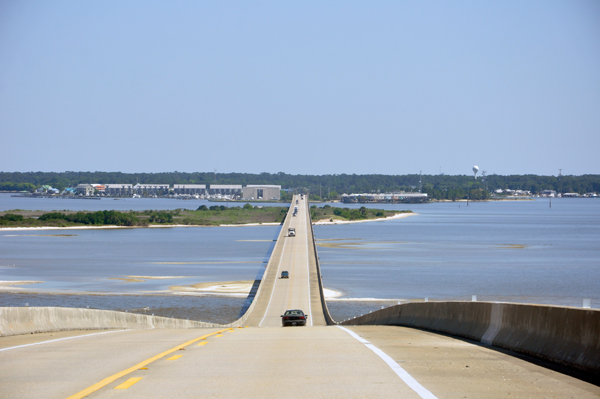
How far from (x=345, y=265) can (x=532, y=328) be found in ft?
261

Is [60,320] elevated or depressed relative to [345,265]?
elevated

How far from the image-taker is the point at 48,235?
152 meters

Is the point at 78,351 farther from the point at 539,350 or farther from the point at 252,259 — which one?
the point at 252,259

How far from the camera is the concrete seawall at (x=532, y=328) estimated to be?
843 cm

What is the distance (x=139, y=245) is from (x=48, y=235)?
39092mm

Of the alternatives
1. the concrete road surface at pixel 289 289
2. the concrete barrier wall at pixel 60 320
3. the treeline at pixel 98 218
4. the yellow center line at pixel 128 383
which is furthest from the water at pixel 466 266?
the treeline at pixel 98 218

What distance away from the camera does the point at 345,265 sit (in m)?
89.6

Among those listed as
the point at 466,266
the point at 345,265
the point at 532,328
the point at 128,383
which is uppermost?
the point at 532,328

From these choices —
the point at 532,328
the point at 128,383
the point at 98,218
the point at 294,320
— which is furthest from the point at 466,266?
the point at 98,218

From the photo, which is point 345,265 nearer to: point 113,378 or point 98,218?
point 113,378

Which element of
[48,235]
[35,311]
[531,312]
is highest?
[531,312]

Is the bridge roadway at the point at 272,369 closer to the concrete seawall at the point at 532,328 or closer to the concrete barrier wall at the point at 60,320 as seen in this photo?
the concrete seawall at the point at 532,328

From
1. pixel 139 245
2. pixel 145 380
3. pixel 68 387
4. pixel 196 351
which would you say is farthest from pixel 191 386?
pixel 139 245

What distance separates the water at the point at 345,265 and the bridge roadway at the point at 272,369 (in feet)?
122
